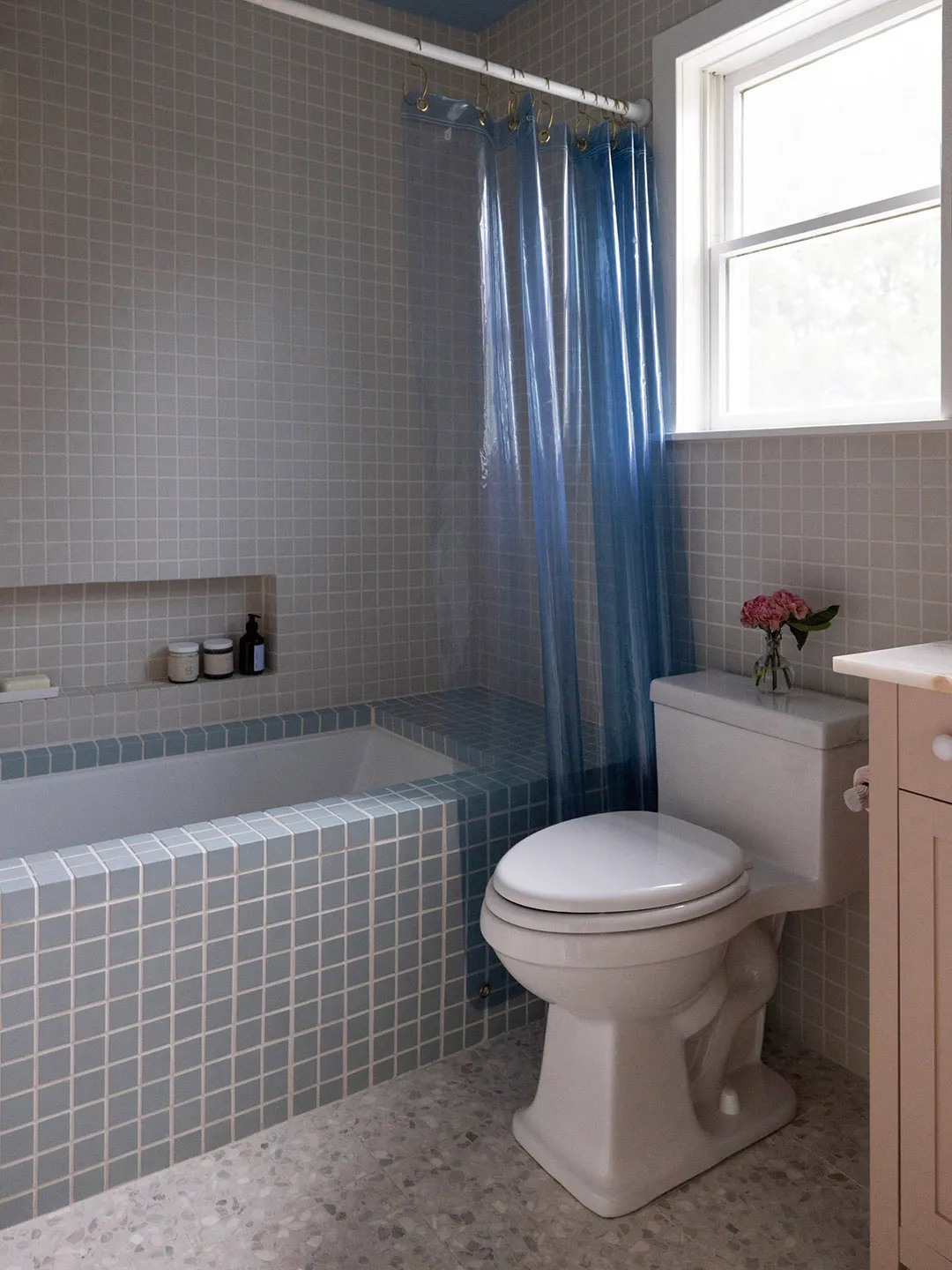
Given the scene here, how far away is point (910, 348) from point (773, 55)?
76 centimetres

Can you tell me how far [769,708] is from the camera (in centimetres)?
193

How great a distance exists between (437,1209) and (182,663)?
5.16ft

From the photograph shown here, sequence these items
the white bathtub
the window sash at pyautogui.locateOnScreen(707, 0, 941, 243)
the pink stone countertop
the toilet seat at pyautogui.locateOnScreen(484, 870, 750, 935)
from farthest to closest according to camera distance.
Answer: the white bathtub → the window sash at pyautogui.locateOnScreen(707, 0, 941, 243) → the toilet seat at pyautogui.locateOnScreen(484, 870, 750, 935) → the pink stone countertop

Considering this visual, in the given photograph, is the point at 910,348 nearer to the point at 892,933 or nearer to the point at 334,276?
the point at 892,933

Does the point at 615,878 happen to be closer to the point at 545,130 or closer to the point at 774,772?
the point at 774,772

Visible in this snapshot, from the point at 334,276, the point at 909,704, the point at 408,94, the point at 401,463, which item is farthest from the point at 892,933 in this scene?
the point at 334,276

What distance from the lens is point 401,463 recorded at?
3.04 meters

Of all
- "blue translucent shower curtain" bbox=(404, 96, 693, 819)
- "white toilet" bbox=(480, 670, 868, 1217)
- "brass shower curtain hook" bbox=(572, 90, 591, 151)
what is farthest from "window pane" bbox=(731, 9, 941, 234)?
"white toilet" bbox=(480, 670, 868, 1217)

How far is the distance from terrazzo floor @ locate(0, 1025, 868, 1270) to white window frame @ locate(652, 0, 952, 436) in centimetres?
141

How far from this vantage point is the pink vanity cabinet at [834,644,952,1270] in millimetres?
1334

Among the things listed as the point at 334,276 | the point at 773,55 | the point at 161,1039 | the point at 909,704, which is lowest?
the point at 161,1039

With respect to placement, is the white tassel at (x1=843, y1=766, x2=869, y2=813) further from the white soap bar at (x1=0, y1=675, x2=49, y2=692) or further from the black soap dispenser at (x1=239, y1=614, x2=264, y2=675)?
the white soap bar at (x1=0, y1=675, x2=49, y2=692)

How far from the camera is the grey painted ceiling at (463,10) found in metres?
2.82

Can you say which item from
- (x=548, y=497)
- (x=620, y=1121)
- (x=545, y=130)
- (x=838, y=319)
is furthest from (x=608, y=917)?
(x=545, y=130)
